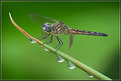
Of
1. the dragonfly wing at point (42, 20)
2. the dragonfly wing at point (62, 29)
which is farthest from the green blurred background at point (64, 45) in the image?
the dragonfly wing at point (42, 20)

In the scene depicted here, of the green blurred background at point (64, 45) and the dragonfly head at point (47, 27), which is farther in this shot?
the green blurred background at point (64, 45)

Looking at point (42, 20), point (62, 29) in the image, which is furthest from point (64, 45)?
point (42, 20)

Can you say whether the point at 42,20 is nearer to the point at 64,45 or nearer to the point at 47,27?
the point at 47,27

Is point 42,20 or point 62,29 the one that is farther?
point 42,20

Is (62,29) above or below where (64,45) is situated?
above

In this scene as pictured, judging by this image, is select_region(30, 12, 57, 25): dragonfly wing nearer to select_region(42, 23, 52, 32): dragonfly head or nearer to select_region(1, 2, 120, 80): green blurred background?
select_region(42, 23, 52, 32): dragonfly head

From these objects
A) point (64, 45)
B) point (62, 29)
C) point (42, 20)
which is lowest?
point (64, 45)

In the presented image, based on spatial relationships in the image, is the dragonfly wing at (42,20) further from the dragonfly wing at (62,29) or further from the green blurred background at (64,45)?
the green blurred background at (64,45)

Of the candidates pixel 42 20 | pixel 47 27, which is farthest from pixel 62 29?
pixel 42 20

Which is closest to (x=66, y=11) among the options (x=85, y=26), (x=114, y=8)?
(x=85, y=26)
